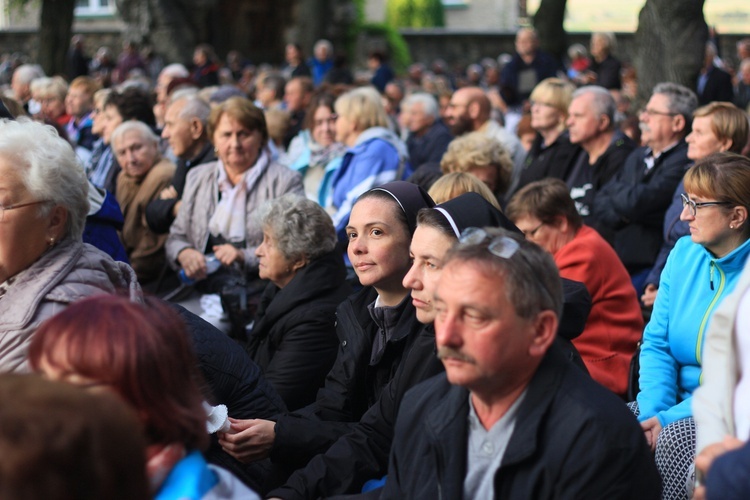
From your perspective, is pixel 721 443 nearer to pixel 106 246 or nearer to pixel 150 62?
pixel 106 246

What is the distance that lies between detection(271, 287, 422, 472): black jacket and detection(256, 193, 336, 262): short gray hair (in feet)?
2.77

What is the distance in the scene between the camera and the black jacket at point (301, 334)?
14.5ft

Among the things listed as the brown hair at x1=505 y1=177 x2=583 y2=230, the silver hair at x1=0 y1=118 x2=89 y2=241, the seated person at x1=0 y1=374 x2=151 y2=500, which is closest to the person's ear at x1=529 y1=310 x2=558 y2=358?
the seated person at x1=0 y1=374 x2=151 y2=500

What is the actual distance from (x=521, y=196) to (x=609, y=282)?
0.67m

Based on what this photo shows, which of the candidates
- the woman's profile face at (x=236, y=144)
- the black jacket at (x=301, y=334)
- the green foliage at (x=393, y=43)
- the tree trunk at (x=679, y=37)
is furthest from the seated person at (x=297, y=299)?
the green foliage at (x=393, y=43)

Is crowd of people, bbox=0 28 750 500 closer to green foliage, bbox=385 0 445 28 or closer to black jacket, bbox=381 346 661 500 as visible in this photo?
black jacket, bbox=381 346 661 500

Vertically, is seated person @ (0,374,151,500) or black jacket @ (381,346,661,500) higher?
seated person @ (0,374,151,500)

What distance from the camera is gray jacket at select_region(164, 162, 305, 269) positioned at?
240 inches

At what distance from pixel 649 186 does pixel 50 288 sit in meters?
4.13

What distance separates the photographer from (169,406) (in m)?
2.19

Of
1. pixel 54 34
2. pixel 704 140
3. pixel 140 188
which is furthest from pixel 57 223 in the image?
pixel 54 34

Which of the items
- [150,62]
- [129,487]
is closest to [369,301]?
[129,487]

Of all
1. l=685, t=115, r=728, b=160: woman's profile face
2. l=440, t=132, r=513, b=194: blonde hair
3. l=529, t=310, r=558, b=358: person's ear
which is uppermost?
l=685, t=115, r=728, b=160: woman's profile face

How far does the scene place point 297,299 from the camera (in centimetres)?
456
